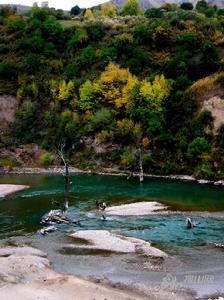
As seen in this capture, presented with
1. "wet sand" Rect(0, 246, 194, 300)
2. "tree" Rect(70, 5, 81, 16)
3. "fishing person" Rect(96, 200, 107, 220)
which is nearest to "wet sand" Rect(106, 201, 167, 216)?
"fishing person" Rect(96, 200, 107, 220)

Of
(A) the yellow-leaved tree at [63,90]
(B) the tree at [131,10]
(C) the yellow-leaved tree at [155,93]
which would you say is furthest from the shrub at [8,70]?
(B) the tree at [131,10]

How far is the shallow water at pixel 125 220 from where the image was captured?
1713 inches

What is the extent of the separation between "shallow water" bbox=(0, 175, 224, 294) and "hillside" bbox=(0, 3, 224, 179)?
31.8ft

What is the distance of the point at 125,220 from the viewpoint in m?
60.4

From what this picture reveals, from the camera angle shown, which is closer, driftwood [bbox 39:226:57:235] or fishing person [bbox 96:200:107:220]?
driftwood [bbox 39:226:57:235]

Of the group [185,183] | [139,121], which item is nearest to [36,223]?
[185,183]

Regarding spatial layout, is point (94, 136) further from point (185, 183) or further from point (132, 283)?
point (132, 283)

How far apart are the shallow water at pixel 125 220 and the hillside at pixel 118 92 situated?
9.68 metres

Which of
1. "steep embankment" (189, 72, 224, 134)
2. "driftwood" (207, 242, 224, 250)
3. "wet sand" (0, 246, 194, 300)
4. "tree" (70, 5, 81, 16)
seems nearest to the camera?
"wet sand" (0, 246, 194, 300)

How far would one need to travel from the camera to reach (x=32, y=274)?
136ft

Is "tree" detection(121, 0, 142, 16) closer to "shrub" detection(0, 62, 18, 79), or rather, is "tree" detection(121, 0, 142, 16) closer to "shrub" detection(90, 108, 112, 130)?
"shrub" detection(0, 62, 18, 79)

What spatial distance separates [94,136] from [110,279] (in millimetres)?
67210

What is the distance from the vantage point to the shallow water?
143ft

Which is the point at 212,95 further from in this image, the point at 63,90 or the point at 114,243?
the point at 114,243
